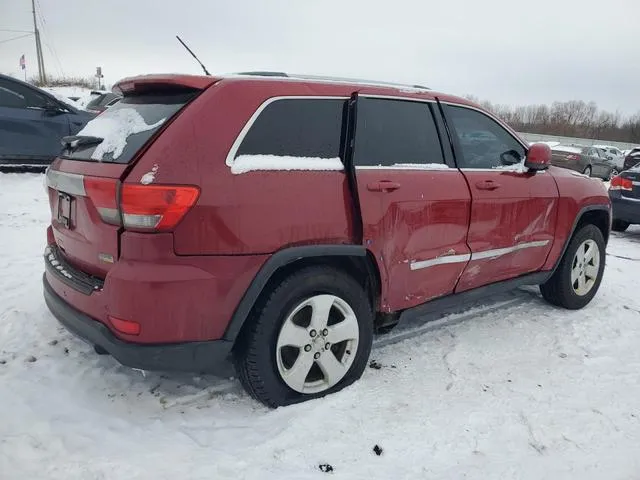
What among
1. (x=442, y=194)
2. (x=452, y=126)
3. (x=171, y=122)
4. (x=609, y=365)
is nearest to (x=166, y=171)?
(x=171, y=122)

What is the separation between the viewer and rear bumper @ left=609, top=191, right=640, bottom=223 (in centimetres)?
785

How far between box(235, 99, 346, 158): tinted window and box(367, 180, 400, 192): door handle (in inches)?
9.9

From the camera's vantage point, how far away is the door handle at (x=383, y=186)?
2763 mm

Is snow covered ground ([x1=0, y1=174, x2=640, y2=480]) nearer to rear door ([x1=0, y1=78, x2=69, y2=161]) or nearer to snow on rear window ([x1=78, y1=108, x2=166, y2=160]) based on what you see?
snow on rear window ([x1=78, y1=108, x2=166, y2=160])

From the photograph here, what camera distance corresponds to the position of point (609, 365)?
11.2ft

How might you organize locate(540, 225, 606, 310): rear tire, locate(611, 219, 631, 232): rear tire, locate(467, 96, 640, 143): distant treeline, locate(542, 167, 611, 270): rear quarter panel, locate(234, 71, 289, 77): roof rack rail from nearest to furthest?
locate(234, 71, 289, 77): roof rack rail < locate(542, 167, 611, 270): rear quarter panel < locate(540, 225, 606, 310): rear tire < locate(611, 219, 631, 232): rear tire < locate(467, 96, 640, 143): distant treeline

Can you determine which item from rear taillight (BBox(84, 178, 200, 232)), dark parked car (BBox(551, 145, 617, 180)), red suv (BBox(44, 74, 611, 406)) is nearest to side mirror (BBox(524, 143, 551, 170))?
red suv (BBox(44, 74, 611, 406))

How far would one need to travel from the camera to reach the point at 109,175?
2.29 m

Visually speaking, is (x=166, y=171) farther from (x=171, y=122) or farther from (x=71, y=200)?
(x=71, y=200)

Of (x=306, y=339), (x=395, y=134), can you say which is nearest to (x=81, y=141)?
(x=306, y=339)

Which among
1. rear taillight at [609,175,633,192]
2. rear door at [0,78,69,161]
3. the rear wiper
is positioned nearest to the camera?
the rear wiper

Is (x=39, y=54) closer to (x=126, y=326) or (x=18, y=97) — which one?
(x=18, y=97)

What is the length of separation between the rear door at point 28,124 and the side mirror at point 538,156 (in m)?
7.13

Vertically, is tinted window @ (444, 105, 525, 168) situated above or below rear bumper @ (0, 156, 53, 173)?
above
